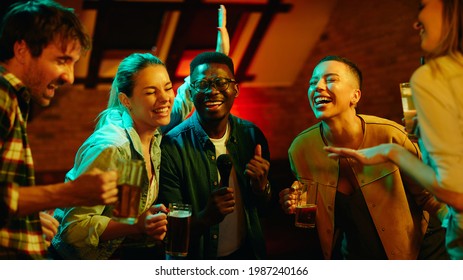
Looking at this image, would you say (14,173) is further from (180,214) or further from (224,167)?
(224,167)

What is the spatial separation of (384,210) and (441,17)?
91 centimetres

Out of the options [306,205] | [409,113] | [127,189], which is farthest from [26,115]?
[409,113]

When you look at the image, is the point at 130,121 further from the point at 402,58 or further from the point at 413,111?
the point at 402,58

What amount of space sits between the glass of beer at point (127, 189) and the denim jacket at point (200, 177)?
449 mm

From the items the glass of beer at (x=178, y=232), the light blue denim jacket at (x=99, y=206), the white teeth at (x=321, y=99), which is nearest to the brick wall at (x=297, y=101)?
the white teeth at (x=321, y=99)

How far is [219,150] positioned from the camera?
245 centimetres

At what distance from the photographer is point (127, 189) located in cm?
182

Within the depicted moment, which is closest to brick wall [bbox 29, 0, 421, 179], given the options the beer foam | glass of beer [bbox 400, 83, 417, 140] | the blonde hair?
glass of beer [bbox 400, 83, 417, 140]

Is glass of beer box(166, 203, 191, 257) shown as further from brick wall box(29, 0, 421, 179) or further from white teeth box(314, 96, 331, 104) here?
brick wall box(29, 0, 421, 179)

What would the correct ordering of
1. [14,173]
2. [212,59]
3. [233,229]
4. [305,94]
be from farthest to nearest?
1. [305,94]
2. [212,59]
3. [233,229]
4. [14,173]

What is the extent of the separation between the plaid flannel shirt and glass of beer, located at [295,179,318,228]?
105 cm

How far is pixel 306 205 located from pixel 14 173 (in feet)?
3.88

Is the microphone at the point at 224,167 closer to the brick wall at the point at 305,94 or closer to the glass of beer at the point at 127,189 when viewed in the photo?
the glass of beer at the point at 127,189
